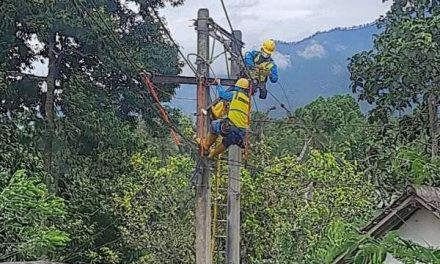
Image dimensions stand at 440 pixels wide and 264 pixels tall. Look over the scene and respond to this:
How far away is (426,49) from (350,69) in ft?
6.06

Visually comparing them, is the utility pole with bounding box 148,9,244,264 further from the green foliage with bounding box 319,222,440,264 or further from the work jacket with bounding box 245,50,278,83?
the green foliage with bounding box 319,222,440,264

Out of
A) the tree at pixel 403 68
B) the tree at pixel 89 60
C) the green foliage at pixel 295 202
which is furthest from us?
the green foliage at pixel 295 202

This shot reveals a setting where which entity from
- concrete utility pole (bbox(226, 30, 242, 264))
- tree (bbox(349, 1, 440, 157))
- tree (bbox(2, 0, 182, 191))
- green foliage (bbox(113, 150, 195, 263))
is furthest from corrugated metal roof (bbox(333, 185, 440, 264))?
green foliage (bbox(113, 150, 195, 263))

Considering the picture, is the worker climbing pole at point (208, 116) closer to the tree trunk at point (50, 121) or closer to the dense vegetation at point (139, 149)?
the dense vegetation at point (139, 149)

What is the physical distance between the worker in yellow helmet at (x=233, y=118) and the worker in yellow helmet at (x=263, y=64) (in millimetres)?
875

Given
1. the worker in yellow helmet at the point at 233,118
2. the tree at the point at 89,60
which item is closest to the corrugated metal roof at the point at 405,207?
the worker in yellow helmet at the point at 233,118

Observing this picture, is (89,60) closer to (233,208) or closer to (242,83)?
(233,208)

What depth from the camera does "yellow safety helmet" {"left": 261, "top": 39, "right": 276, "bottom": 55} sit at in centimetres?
1005

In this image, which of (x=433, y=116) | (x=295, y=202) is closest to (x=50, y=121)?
(x=295, y=202)

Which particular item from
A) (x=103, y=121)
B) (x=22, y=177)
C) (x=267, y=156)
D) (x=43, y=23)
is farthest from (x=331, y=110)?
(x=22, y=177)

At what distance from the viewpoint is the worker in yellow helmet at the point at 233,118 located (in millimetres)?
8891

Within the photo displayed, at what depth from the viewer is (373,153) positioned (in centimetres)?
1493

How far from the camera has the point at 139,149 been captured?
52.2 ft

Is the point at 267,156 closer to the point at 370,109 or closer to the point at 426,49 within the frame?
the point at 370,109
